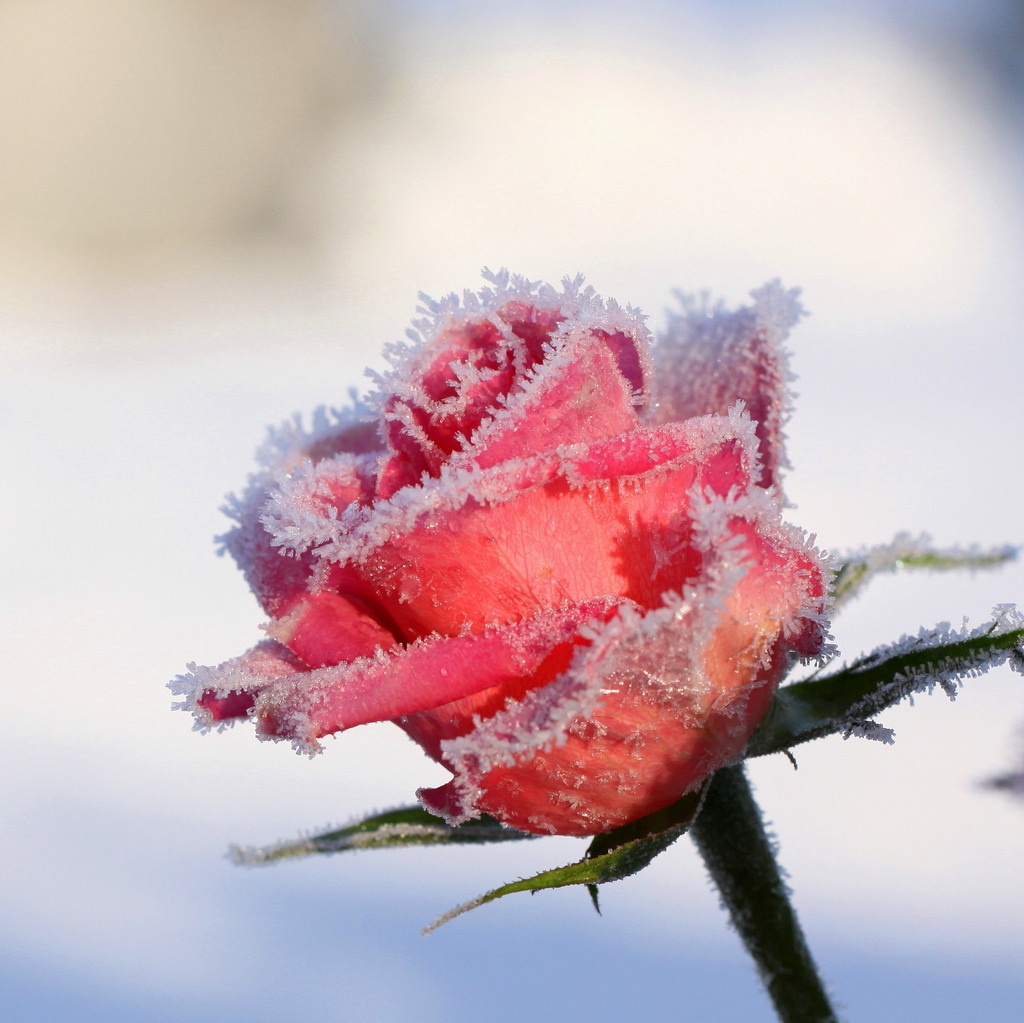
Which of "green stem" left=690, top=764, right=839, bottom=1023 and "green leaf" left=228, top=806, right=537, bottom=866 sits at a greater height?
"green leaf" left=228, top=806, right=537, bottom=866

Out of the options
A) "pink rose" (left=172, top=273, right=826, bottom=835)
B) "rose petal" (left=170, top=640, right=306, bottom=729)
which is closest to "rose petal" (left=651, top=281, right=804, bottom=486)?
"pink rose" (left=172, top=273, right=826, bottom=835)

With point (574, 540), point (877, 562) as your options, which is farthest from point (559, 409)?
point (877, 562)

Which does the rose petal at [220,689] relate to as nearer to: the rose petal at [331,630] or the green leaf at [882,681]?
the rose petal at [331,630]

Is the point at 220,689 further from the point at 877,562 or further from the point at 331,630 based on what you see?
the point at 877,562

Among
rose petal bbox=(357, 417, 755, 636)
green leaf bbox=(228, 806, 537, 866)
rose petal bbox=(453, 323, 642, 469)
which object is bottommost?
green leaf bbox=(228, 806, 537, 866)

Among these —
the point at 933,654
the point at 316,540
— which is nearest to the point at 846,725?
the point at 933,654

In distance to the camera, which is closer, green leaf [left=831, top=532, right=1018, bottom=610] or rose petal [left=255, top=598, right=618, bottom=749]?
rose petal [left=255, top=598, right=618, bottom=749]

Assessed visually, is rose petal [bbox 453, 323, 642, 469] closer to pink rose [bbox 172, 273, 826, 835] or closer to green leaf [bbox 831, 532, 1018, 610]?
pink rose [bbox 172, 273, 826, 835]
